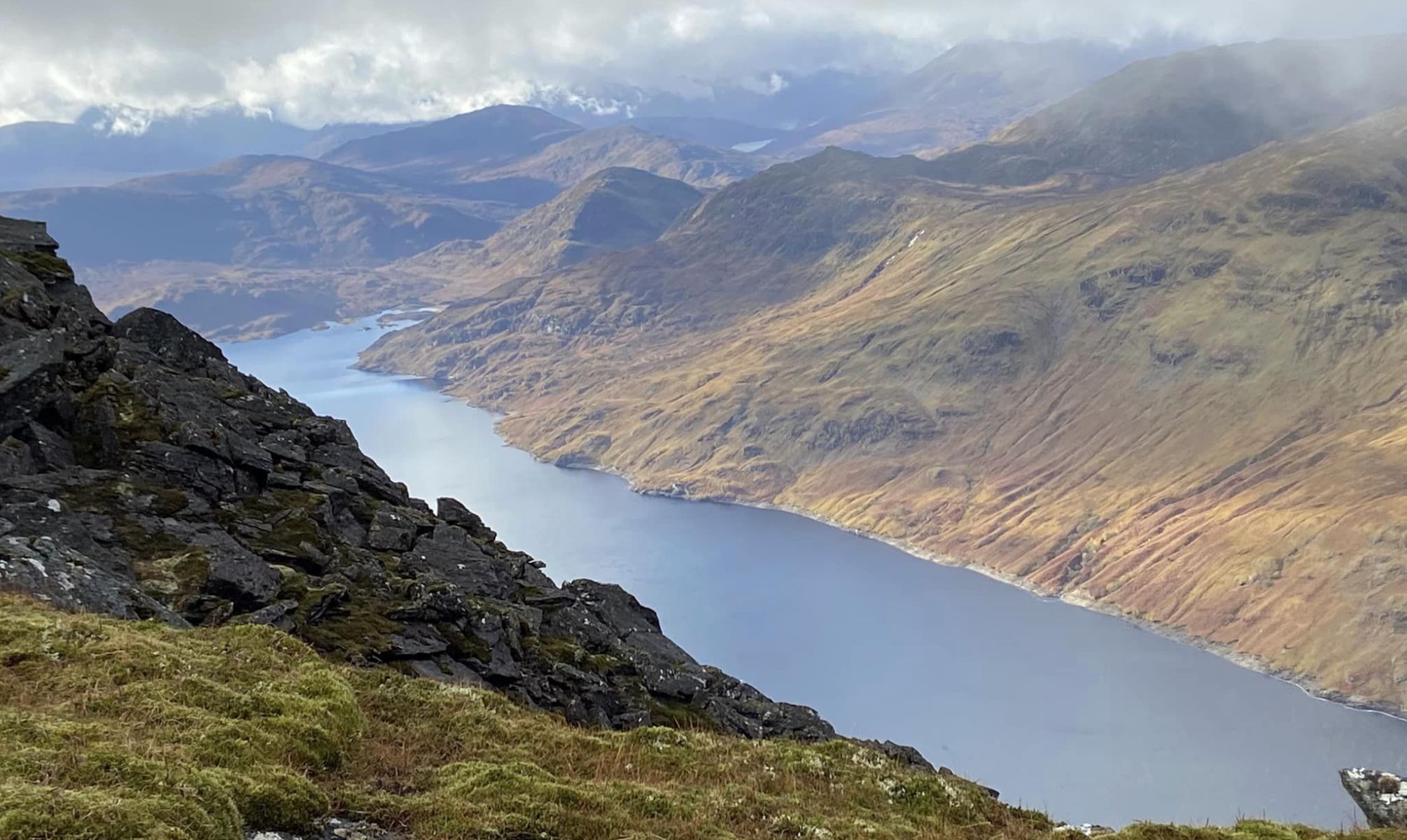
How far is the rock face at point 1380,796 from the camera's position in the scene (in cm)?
2119

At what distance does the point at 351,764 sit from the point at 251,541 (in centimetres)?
1740

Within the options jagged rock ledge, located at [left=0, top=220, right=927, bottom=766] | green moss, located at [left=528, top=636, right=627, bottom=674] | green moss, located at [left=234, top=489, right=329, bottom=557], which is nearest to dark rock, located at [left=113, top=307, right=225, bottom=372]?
jagged rock ledge, located at [left=0, top=220, right=927, bottom=766]

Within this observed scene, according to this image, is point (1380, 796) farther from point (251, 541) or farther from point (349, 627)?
point (251, 541)

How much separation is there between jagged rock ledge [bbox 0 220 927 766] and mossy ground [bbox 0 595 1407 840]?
519 centimetres

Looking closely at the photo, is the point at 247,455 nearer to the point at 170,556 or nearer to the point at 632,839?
the point at 170,556

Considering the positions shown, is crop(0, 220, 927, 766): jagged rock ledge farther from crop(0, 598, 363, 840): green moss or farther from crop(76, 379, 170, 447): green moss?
crop(0, 598, 363, 840): green moss

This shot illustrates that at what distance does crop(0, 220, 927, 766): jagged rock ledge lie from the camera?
28.4 meters

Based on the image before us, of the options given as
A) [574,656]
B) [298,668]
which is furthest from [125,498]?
[574,656]

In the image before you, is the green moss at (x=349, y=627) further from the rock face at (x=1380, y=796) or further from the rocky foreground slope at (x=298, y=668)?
the rock face at (x=1380, y=796)

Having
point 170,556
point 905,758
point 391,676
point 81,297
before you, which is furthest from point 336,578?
point 81,297

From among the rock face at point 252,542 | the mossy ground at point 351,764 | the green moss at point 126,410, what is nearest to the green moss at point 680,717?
the rock face at point 252,542

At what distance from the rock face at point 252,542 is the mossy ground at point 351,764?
491cm

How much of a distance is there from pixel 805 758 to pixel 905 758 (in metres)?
11.9

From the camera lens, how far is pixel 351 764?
60.5 ft
